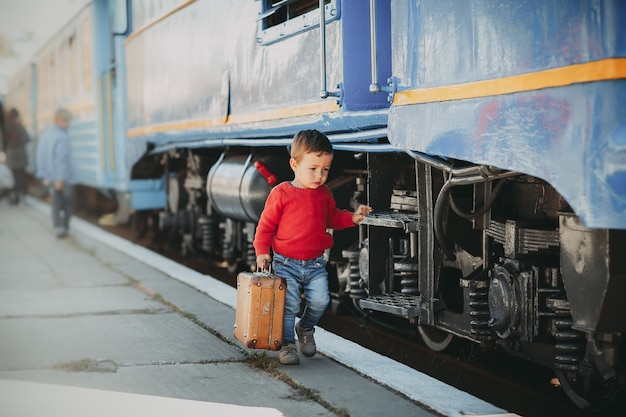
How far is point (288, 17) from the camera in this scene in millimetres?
6414

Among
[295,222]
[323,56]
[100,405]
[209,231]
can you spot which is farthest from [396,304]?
[209,231]

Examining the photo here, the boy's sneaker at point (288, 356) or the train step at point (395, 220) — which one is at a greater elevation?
the train step at point (395, 220)

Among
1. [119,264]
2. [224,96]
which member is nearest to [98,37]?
[119,264]

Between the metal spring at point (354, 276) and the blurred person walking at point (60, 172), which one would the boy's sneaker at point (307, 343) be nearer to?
the metal spring at point (354, 276)

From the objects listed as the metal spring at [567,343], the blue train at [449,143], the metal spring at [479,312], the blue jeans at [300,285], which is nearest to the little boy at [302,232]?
the blue jeans at [300,285]

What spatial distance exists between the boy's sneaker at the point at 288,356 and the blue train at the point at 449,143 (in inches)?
24.5

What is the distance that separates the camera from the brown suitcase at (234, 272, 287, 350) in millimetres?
5012

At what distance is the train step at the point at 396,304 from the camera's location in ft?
17.6

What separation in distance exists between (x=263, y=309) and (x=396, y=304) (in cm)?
83

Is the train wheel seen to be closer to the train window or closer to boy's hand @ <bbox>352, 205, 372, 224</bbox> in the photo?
boy's hand @ <bbox>352, 205, 372, 224</bbox>

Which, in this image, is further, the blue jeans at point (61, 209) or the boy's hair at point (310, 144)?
the blue jeans at point (61, 209)

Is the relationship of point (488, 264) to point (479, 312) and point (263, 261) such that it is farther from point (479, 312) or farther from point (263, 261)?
point (263, 261)

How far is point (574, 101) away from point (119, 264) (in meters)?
7.12

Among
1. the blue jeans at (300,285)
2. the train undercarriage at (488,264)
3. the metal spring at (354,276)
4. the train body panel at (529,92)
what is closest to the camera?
the train body panel at (529,92)
